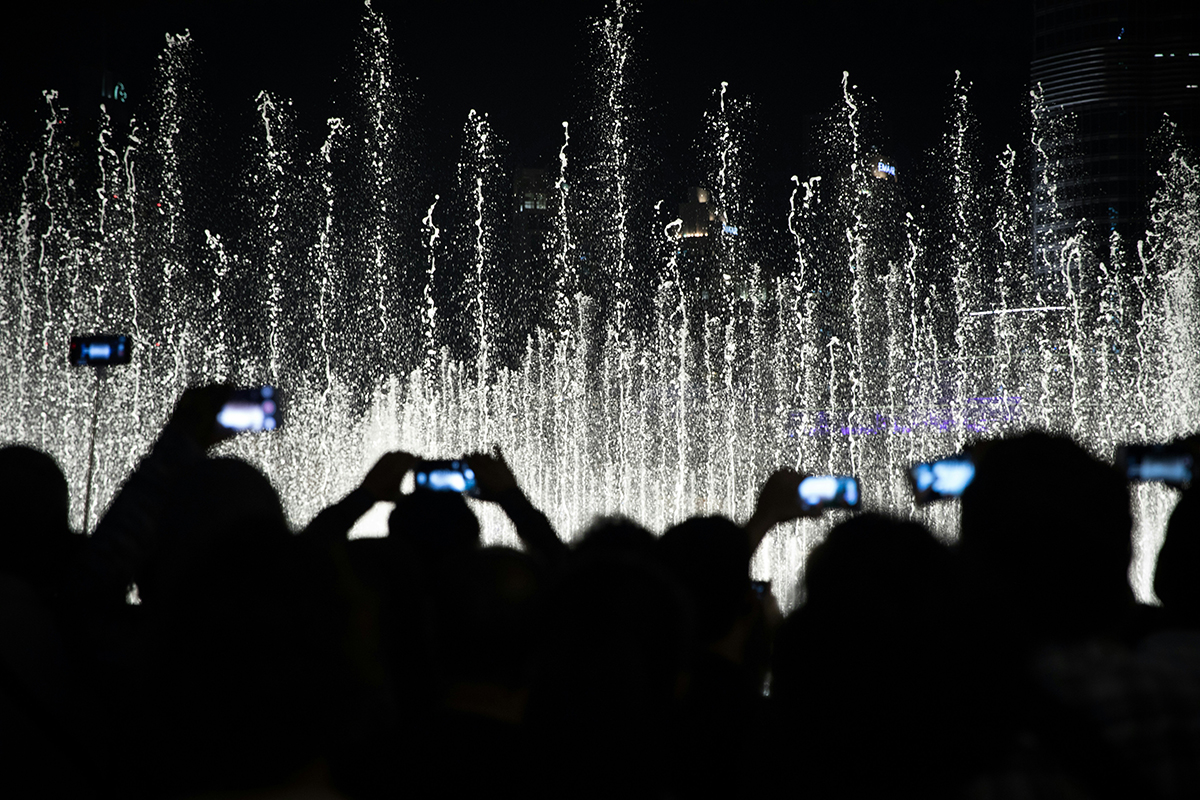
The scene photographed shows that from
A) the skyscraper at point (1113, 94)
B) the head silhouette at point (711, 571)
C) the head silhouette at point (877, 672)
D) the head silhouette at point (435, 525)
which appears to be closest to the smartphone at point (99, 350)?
the head silhouette at point (435, 525)

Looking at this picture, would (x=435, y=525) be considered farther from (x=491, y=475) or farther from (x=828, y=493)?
(x=828, y=493)

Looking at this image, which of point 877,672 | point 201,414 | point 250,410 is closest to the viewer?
point 877,672

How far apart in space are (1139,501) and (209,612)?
21266mm

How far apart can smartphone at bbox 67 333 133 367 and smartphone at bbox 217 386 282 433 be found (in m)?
2.03

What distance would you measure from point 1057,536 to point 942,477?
117 cm

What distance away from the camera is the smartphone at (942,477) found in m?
3.10

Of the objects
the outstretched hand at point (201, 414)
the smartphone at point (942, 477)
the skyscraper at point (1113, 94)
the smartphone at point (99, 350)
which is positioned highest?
the skyscraper at point (1113, 94)

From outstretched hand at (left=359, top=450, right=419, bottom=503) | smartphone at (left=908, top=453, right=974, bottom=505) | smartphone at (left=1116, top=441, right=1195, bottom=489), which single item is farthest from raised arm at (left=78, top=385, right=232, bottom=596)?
smartphone at (left=1116, top=441, right=1195, bottom=489)

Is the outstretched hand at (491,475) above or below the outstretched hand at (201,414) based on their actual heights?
below

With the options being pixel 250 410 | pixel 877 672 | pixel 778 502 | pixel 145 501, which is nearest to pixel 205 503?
pixel 145 501

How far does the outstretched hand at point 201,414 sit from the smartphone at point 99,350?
7.10ft

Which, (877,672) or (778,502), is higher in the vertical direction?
(778,502)

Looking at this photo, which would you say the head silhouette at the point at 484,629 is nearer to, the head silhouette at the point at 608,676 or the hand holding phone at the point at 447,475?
the head silhouette at the point at 608,676

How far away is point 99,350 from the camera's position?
470cm
